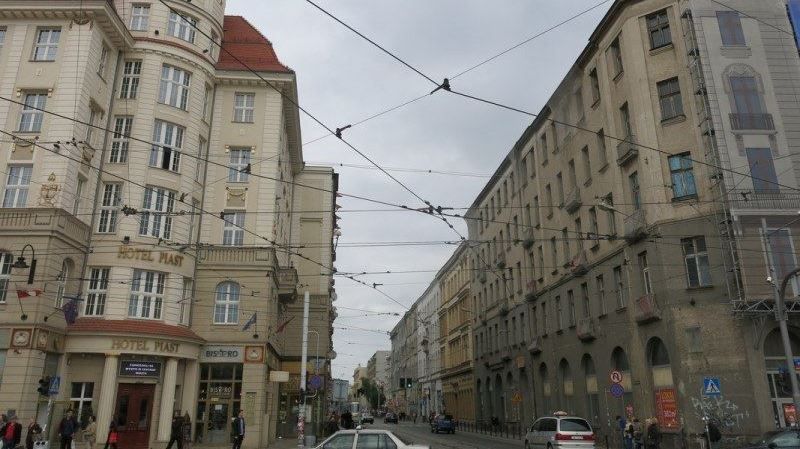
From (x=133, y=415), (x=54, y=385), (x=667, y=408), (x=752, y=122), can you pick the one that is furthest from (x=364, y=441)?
(x=752, y=122)

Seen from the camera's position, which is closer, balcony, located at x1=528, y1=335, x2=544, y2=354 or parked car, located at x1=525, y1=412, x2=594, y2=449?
parked car, located at x1=525, y1=412, x2=594, y2=449

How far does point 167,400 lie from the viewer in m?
28.1

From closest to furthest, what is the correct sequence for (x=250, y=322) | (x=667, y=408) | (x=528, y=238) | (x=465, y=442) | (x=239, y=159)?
(x=667, y=408) < (x=250, y=322) < (x=239, y=159) < (x=465, y=442) < (x=528, y=238)

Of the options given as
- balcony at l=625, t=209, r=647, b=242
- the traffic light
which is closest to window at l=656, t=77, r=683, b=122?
balcony at l=625, t=209, r=647, b=242

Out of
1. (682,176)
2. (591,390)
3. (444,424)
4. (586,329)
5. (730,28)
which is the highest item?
(730,28)

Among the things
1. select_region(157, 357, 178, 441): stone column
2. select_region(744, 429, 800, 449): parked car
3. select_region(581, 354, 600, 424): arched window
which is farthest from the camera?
select_region(581, 354, 600, 424): arched window

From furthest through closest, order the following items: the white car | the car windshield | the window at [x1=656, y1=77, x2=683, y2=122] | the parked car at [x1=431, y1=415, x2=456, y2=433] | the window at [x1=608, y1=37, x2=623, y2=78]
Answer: the parked car at [x1=431, y1=415, x2=456, y2=433]
the window at [x1=608, y1=37, x2=623, y2=78]
the window at [x1=656, y1=77, x2=683, y2=122]
the car windshield
the white car

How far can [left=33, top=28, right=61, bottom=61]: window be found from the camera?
28061 mm

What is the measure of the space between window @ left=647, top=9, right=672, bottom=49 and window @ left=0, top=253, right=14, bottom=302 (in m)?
30.8

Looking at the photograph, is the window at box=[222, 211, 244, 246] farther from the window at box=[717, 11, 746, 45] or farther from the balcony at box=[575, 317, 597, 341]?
the window at box=[717, 11, 746, 45]

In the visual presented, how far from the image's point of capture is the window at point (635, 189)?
28.5m

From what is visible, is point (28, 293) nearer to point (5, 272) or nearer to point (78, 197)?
point (5, 272)

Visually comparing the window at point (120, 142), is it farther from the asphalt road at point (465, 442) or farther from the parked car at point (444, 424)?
the parked car at point (444, 424)

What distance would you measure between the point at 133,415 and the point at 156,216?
9.69 meters
